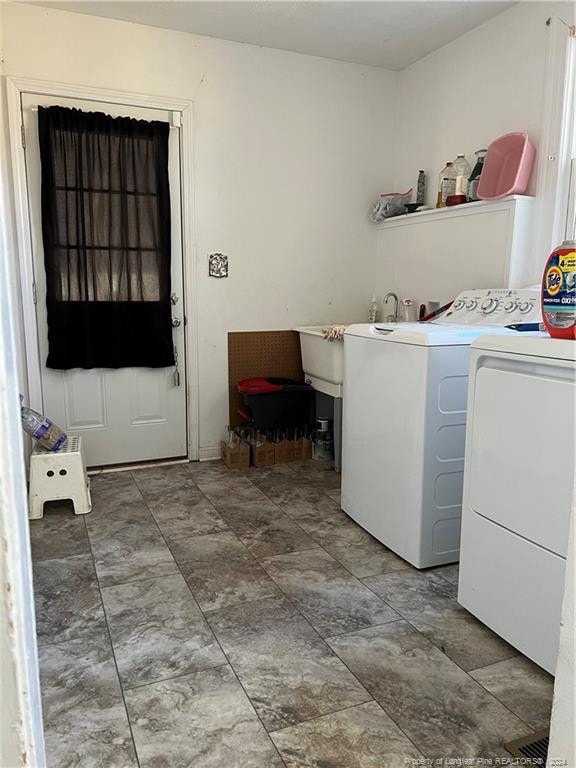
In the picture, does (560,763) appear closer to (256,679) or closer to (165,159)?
(256,679)

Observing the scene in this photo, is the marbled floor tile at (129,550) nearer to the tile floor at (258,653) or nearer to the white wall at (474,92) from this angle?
the tile floor at (258,653)

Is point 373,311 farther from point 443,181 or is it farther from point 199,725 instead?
point 199,725

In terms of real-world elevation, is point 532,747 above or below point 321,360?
below

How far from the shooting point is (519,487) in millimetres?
1632

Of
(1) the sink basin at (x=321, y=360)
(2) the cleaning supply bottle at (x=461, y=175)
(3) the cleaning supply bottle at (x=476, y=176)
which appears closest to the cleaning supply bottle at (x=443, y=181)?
(2) the cleaning supply bottle at (x=461, y=175)

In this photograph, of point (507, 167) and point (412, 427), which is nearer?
point (412, 427)

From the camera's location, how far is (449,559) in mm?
2258

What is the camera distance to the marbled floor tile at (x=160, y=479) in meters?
3.06

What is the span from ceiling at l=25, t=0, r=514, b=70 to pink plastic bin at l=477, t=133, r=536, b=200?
0.70m

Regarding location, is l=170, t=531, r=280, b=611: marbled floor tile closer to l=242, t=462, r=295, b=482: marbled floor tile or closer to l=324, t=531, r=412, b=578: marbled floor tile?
l=324, t=531, r=412, b=578: marbled floor tile

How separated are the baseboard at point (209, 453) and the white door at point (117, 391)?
118mm

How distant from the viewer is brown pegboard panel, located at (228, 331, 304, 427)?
143 inches

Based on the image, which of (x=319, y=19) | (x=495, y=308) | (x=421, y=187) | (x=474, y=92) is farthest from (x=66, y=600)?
(x=474, y=92)

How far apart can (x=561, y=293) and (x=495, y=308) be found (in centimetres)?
124
